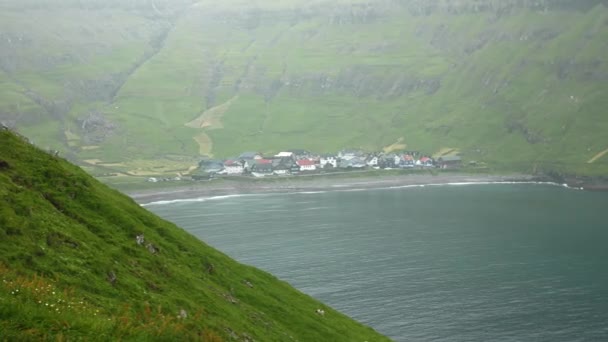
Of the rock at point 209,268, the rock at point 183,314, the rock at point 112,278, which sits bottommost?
the rock at point 183,314

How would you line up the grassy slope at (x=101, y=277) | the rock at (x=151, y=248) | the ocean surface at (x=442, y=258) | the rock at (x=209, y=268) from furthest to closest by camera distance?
→ the ocean surface at (x=442, y=258) < the rock at (x=209, y=268) < the rock at (x=151, y=248) < the grassy slope at (x=101, y=277)

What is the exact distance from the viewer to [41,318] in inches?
749

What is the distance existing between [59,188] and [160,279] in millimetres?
8824

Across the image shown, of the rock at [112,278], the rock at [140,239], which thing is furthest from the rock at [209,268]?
the rock at [112,278]

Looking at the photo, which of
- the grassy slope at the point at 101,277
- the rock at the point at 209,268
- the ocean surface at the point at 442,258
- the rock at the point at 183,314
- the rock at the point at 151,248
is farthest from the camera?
the ocean surface at the point at 442,258

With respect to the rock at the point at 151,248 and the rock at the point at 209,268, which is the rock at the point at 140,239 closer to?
the rock at the point at 151,248

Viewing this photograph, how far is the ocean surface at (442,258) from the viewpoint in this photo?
3255 inches

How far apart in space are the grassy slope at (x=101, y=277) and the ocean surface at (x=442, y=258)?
37474mm

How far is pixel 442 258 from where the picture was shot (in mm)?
118500

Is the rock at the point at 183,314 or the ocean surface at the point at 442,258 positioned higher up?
the ocean surface at the point at 442,258

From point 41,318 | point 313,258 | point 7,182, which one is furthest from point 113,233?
point 313,258

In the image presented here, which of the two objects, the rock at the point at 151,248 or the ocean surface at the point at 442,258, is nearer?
the rock at the point at 151,248

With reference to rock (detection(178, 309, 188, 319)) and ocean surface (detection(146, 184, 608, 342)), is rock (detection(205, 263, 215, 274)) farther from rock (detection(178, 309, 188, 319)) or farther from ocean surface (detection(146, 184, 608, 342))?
ocean surface (detection(146, 184, 608, 342))

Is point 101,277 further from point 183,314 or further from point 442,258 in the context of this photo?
point 442,258
